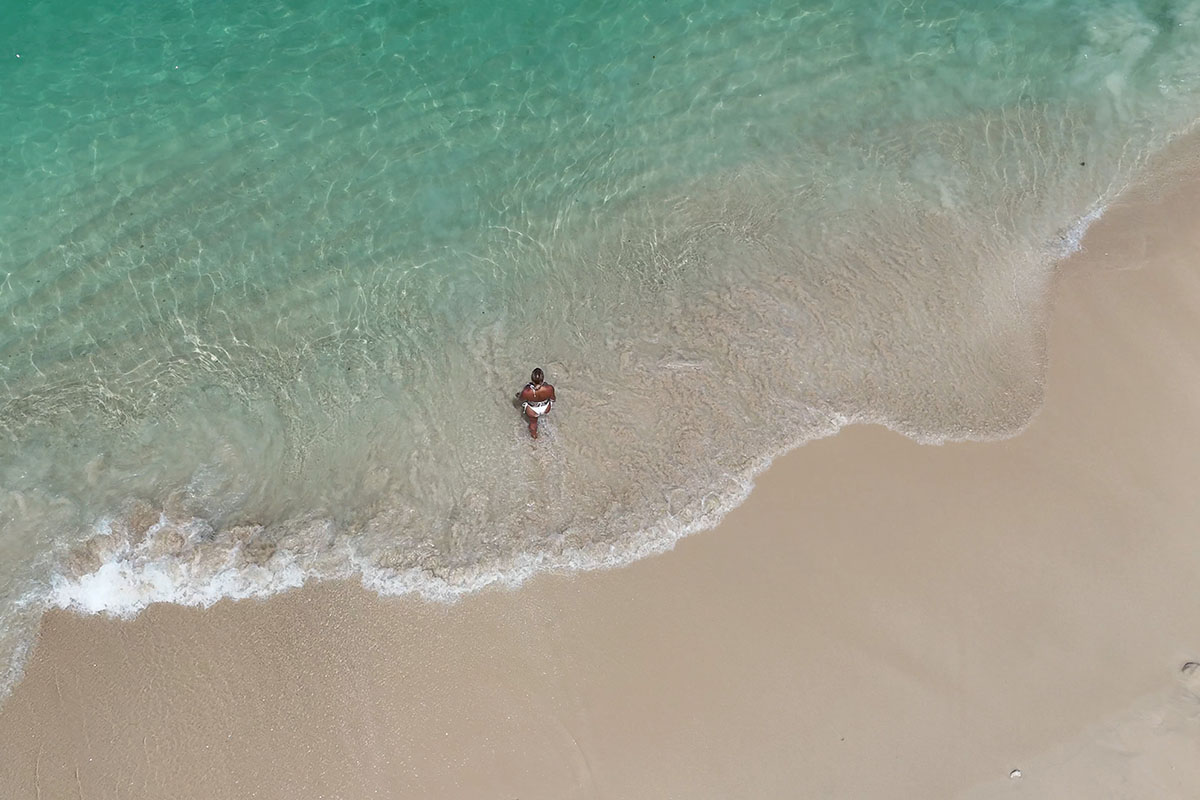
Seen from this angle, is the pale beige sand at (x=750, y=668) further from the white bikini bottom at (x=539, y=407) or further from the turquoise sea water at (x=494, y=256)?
the white bikini bottom at (x=539, y=407)

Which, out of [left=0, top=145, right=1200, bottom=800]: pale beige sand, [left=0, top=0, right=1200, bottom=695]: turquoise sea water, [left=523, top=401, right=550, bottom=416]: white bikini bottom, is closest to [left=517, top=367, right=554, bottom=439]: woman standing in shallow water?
[left=523, top=401, right=550, bottom=416]: white bikini bottom

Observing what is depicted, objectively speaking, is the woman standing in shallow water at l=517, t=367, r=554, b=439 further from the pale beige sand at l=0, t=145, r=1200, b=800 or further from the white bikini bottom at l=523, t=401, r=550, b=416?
the pale beige sand at l=0, t=145, r=1200, b=800

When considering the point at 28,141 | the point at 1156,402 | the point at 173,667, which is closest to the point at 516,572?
the point at 173,667

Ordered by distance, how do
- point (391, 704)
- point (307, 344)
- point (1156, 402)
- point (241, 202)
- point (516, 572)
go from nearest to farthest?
point (391, 704)
point (516, 572)
point (1156, 402)
point (307, 344)
point (241, 202)

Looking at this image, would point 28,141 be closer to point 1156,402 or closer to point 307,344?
point 307,344

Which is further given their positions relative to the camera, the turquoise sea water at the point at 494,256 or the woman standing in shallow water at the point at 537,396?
the turquoise sea water at the point at 494,256

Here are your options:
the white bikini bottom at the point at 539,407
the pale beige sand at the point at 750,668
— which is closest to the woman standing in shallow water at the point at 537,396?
the white bikini bottom at the point at 539,407
